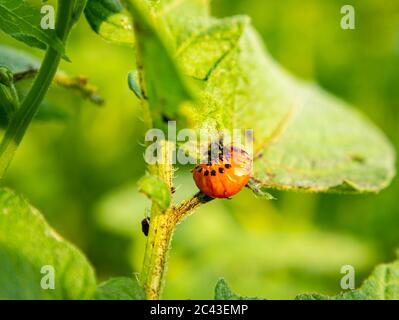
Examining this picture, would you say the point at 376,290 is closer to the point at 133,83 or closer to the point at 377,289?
the point at 377,289

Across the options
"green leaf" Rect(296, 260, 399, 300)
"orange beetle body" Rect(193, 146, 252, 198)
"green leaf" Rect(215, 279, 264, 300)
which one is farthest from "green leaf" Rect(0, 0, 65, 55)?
"green leaf" Rect(296, 260, 399, 300)

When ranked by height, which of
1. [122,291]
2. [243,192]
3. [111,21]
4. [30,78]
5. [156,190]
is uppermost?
[243,192]

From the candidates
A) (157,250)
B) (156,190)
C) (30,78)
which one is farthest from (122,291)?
(30,78)

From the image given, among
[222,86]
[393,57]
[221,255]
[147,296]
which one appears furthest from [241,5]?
[147,296]

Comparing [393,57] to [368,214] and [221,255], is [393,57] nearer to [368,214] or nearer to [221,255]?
[368,214]

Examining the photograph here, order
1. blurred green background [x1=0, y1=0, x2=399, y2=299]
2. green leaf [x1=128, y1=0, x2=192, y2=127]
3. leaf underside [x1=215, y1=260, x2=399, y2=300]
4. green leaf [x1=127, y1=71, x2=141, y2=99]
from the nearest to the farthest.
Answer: green leaf [x1=128, y1=0, x2=192, y2=127], green leaf [x1=127, y1=71, x2=141, y2=99], leaf underside [x1=215, y1=260, x2=399, y2=300], blurred green background [x1=0, y1=0, x2=399, y2=299]

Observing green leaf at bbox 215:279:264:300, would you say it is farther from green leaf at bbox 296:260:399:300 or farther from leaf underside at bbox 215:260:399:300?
green leaf at bbox 296:260:399:300
